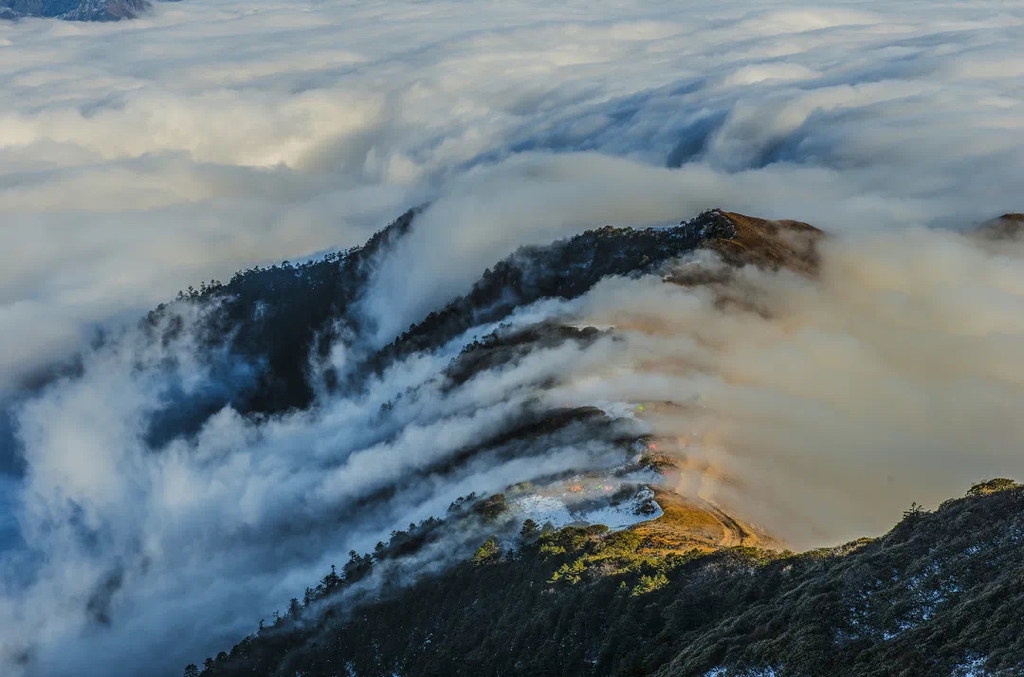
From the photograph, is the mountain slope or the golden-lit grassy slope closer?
the mountain slope

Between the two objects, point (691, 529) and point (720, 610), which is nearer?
point (720, 610)

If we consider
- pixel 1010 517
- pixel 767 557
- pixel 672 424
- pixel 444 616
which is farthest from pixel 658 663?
pixel 672 424

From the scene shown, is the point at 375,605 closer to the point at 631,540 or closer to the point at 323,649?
the point at 323,649

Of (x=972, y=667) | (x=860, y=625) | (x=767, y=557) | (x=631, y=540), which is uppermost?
(x=972, y=667)

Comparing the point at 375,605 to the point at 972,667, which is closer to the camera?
the point at 972,667

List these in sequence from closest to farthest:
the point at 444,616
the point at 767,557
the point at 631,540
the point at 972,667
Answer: the point at 972,667, the point at 767,557, the point at 631,540, the point at 444,616

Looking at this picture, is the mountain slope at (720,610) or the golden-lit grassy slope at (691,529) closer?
the mountain slope at (720,610)

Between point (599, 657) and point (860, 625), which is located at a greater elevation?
point (860, 625)

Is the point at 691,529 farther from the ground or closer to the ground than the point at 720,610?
closer to the ground

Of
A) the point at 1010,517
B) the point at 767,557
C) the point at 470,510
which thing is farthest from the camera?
the point at 470,510
